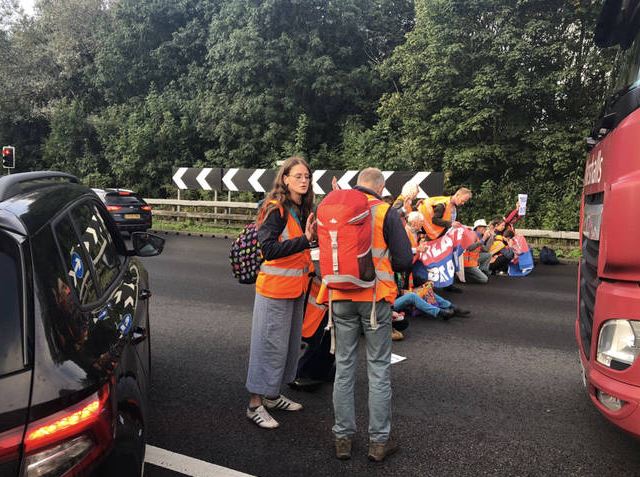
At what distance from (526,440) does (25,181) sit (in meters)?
3.47

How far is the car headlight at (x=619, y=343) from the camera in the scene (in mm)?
2420

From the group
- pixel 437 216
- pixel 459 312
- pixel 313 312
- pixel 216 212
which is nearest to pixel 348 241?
pixel 313 312

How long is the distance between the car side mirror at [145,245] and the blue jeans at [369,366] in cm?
152

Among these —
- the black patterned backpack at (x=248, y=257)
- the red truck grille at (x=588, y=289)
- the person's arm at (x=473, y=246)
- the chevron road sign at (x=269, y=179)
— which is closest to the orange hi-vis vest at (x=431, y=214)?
the person's arm at (x=473, y=246)

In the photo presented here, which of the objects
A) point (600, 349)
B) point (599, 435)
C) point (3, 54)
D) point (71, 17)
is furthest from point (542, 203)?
point (3, 54)

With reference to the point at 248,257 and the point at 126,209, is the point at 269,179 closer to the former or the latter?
the point at 126,209

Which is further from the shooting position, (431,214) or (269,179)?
(269,179)

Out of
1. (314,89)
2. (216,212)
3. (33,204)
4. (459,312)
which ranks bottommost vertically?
(459,312)

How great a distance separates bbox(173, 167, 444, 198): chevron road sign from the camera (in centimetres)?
1309

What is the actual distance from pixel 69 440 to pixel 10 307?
0.49m

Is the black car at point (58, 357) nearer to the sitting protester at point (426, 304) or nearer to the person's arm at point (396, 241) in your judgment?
the person's arm at point (396, 241)

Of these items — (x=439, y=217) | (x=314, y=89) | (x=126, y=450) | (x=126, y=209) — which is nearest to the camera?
(x=126, y=450)

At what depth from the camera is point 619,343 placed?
251cm

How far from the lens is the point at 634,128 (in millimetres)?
2492
